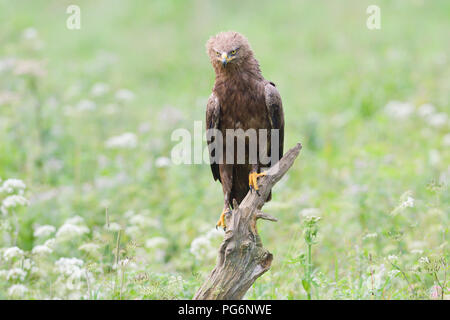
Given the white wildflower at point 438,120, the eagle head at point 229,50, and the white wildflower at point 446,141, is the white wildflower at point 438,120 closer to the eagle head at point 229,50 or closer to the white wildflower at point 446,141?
the white wildflower at point 446,141

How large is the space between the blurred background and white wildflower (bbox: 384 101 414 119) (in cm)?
4

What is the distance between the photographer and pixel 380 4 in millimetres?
12531

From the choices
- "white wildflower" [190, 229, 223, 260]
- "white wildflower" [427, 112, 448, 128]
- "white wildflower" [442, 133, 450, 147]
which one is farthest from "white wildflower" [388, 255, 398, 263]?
"white wildflower" [427, 112, 448, 128]

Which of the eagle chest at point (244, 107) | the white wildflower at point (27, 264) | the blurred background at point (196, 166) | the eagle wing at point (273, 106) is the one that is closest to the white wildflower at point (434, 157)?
the blurred background at point (196, 166)

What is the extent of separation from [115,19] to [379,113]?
6632 millimetres

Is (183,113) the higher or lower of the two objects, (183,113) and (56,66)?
the lower

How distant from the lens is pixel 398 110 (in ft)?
26.8

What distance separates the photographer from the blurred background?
452 cm

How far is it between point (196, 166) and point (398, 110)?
291cm

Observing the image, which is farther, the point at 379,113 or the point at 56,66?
the point at 56,66

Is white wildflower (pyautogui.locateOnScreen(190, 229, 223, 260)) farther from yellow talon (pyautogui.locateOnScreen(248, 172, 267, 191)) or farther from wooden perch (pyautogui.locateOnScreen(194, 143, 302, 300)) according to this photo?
wooden perch (pyautogui.locateOnScreen(194, 143, 302, 300))

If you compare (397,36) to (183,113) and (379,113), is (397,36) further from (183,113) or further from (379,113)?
(183,113)

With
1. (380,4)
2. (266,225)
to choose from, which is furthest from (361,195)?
(380,4)

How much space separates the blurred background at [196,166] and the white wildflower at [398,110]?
0.13ft
